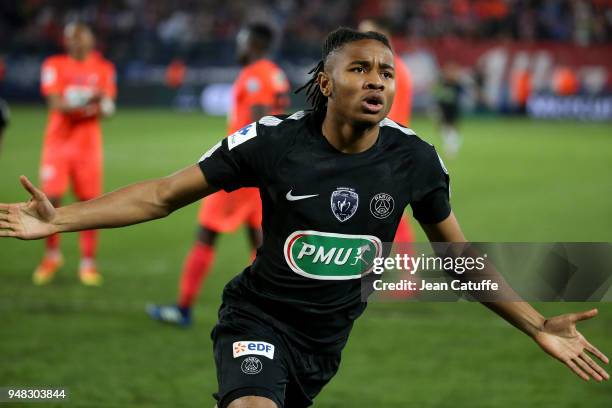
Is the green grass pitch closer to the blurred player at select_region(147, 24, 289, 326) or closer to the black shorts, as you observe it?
the blurred player at select_region(147, 24, 289, 326)

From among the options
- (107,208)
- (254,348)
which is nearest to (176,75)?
(107,208)

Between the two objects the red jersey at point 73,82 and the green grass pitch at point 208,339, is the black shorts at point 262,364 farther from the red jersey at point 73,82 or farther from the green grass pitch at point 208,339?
the red jersey at point 73,82

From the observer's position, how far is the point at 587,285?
4.12m

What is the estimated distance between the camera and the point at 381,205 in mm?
3680

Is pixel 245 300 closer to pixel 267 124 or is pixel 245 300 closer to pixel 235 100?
pixel 267 124

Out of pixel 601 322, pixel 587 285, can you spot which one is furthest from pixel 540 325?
pixel 601 322

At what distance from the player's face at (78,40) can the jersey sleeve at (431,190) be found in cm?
625

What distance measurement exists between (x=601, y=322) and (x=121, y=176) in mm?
10533

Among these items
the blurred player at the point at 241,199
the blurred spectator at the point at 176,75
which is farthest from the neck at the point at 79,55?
the blurred spectator at the point at 176,75

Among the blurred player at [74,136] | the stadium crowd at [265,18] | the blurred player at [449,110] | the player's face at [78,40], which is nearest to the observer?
the blurred player at [74,136]

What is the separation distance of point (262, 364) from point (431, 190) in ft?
3.30

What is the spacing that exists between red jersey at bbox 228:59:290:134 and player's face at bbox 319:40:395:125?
395 centimetres

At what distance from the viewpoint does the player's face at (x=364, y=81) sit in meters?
3.49

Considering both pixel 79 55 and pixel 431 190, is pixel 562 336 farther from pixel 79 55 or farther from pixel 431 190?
pixel 79 55
